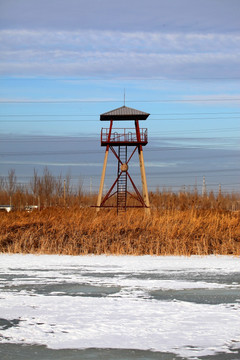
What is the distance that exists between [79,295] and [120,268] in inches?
162

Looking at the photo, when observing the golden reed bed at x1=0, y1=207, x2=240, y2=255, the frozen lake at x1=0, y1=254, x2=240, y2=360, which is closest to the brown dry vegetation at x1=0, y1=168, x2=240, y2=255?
the golden reed bed at x1=0, y1=207, x2=240, y2=255

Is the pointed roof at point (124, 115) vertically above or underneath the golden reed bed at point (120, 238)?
above

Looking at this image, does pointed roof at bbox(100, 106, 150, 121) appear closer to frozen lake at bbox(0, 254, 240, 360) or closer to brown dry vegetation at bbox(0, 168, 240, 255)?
brown dry vegetation at bbox(0, 168, 240, 255)

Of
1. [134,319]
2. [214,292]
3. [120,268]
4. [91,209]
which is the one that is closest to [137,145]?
[91,209]

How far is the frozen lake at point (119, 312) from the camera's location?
6012 mm

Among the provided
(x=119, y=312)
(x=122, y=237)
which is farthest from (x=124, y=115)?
(x=119, y=312)

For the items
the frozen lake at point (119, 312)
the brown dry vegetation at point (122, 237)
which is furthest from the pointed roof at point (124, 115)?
the frozen lake at point (119, 312)

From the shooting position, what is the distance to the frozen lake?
19.7 ft

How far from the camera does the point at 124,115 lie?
34.5m

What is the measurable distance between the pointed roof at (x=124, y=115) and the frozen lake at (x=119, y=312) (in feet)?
69.4

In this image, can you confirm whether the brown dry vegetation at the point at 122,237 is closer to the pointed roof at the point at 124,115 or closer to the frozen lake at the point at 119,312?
the frozen lake at the point at 119,312

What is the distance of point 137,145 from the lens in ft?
112

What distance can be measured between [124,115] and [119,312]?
27.2 m

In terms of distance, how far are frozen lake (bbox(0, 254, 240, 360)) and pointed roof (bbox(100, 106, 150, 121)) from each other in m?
21.1
